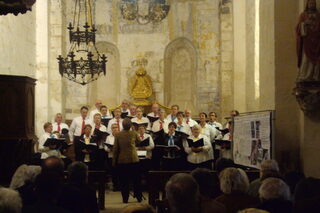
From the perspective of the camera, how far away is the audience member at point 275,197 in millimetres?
4371

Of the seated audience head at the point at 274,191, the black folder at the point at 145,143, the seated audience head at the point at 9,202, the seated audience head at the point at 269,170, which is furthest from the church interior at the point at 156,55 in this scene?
the seated audience head at the point at 9,202

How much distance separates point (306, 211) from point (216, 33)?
15.3 metres

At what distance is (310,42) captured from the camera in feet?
29.4

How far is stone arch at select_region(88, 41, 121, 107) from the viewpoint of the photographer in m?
19.3

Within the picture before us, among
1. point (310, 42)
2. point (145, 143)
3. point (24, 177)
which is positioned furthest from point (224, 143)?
point (24, 177)

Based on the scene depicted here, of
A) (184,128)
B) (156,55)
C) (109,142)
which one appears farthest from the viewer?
(156,55)

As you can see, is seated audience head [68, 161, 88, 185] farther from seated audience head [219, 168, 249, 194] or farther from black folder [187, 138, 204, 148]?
black folder [187, 138, 204, 148]

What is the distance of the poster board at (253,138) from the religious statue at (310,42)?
0.96 meters

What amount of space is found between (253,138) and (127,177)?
2.66 metres

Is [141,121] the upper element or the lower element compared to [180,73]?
lower

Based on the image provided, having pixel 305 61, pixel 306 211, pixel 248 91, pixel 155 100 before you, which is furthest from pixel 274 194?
pixel 155 100

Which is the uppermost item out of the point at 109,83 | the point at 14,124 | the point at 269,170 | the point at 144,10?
the point at 144,10

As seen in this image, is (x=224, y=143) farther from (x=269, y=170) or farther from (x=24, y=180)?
(x=24, y=180)

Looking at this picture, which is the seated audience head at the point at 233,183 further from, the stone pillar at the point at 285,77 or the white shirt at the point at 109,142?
the white shirt at the point at 109,142
